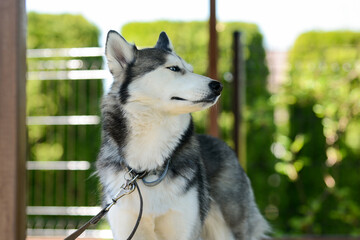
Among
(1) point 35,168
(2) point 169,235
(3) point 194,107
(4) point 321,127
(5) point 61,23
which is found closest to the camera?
(3) point 194,107

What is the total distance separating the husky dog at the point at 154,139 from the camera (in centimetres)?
230

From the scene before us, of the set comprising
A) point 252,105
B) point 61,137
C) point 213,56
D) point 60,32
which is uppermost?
point 60,32

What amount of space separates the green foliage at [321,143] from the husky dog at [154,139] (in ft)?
10.5

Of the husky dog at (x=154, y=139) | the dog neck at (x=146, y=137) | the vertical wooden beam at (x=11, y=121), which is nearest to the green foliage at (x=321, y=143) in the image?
the husky dog at (x=154, y=139)

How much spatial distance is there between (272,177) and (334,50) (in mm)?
1667

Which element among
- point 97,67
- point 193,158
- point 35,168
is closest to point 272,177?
point 97,67

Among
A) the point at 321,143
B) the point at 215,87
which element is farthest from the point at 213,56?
the point at 321,143

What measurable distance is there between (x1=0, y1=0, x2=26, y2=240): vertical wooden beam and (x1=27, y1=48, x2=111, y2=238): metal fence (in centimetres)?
335

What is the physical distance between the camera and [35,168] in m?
5.89

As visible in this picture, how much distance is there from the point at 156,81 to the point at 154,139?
0.28m

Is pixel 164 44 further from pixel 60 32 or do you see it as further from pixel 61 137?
pixel 60 32

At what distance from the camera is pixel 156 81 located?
235cm

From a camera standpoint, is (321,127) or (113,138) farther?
(321,127)

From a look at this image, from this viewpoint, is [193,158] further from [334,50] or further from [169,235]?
[334,50]
